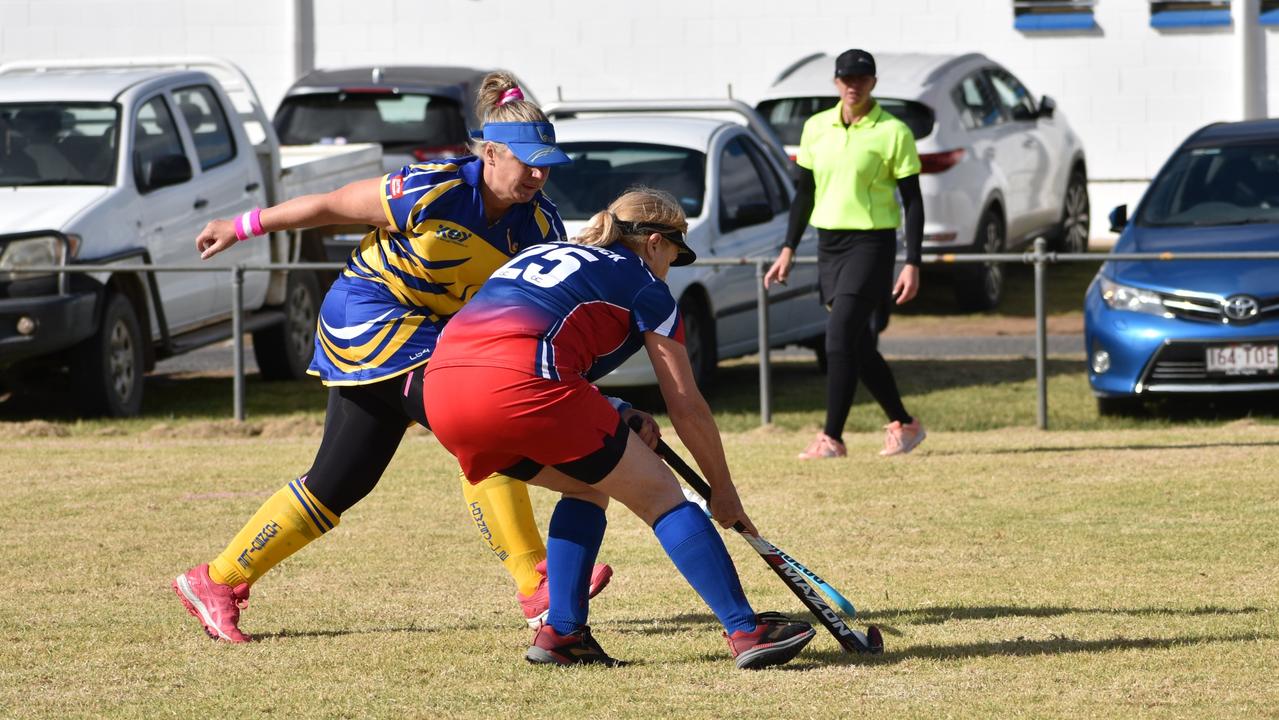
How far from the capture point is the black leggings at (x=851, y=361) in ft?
31.2

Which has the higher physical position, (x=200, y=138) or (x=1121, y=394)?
(x=200, y=138)

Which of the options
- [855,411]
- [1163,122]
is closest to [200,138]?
[855,411]

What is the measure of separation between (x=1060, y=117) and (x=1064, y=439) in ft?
28.3

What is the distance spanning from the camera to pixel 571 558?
5.75m

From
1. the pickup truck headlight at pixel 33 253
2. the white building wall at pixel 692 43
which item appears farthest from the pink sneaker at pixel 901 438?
the white building wall at pixel 692 43

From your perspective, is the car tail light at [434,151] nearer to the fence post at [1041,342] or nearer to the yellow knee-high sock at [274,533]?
the fence post at [1041,342]

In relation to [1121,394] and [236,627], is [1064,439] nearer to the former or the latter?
[1121,394]

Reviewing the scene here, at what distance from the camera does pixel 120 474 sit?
9.75 metres

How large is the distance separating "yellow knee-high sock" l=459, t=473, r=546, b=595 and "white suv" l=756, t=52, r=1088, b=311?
916 centimetres

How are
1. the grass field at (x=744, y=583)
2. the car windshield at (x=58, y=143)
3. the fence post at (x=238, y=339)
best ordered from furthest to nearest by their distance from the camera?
the car windshield at (x=58, y=143) → the fence post at (x=238, y=339) → the grass field at (x=744, y=583)

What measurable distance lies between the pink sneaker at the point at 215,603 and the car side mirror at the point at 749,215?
252 inches

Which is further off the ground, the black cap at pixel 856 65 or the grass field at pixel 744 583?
the black cap at pixel 856 65

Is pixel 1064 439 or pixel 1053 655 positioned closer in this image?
pixel 1053 655

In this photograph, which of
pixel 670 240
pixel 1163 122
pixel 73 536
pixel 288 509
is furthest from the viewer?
pixel 1163 122
